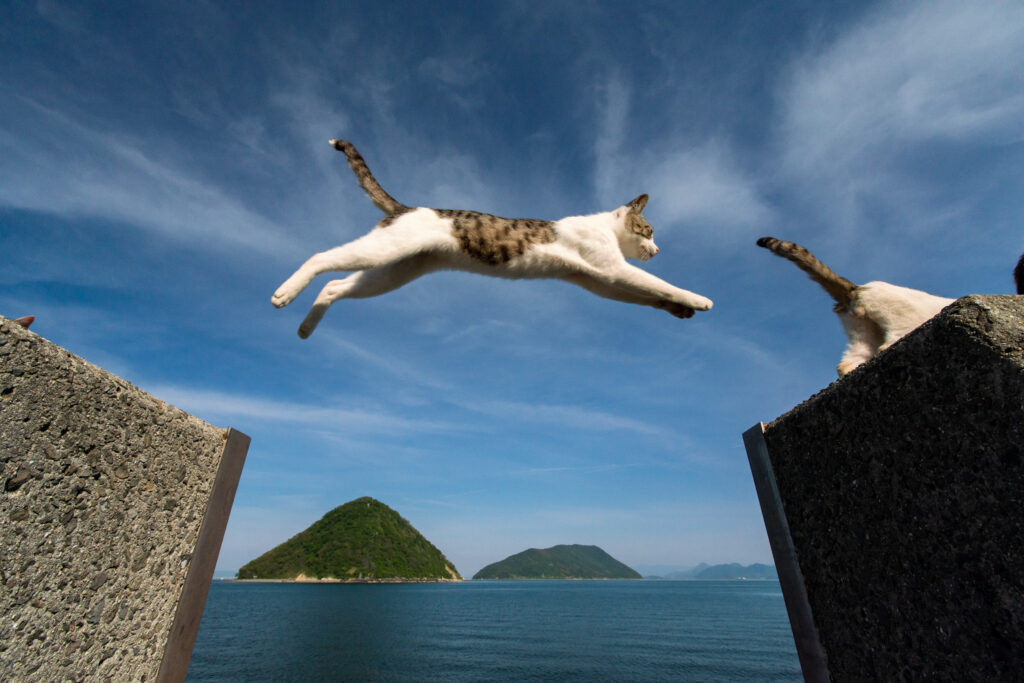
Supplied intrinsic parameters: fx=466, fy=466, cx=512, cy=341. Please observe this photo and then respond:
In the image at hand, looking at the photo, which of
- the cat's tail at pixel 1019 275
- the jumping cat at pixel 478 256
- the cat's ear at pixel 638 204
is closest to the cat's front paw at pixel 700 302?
the jumping cat at pixel 478 256

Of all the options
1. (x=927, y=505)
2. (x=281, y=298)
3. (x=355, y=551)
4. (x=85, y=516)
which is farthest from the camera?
(x=355, y=551)

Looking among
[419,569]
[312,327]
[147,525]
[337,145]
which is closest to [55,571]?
[147,525]

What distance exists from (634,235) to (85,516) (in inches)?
169

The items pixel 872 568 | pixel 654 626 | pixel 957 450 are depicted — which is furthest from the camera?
pixel 654 626

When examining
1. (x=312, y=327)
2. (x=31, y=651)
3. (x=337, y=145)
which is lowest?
(x=31, y=651)

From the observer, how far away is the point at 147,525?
7.89 ft

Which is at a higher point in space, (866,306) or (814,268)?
(814,268)

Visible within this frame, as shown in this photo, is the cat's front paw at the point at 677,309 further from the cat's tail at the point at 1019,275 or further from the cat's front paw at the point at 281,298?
the cat's tail at the point at 1019,275

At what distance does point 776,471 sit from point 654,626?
230ft

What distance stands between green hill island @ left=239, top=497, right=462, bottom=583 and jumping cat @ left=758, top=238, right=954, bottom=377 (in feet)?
452

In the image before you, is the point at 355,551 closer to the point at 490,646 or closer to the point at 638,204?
the point at 490,646

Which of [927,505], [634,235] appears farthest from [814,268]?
[927,505]

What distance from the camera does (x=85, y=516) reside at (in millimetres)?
2072

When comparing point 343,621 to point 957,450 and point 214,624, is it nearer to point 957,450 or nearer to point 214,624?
point 214,624
